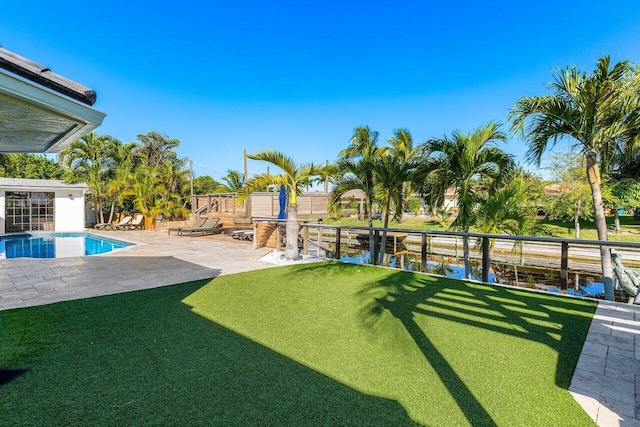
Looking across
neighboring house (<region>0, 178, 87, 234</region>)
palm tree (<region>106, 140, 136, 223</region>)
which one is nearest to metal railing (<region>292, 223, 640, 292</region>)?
palm tree (<region>106, 140, 136, 223</region>)

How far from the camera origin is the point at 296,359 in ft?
9.57

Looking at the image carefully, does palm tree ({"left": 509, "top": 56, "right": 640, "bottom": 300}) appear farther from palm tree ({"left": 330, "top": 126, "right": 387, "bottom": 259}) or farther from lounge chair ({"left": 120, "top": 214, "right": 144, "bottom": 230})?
lounge chair ({"left": 120, "top": 214, "right": 144, "bottom": 230})

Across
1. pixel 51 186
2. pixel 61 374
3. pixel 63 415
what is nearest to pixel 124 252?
pixel 61 374

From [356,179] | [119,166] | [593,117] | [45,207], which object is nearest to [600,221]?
[593,117]

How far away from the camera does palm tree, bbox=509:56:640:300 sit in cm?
579

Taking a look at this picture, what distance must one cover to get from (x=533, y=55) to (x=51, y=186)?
1065 inches

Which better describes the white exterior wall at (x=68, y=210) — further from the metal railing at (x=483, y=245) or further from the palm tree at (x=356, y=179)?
the palm tree at (x=356, y=179)

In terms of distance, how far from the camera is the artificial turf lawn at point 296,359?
7.06 feet

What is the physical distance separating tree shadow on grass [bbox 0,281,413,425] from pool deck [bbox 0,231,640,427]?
1481 millimetres

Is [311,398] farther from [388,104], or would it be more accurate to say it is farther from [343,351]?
[388,104]

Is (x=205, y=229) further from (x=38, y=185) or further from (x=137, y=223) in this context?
(x=38, y=185)

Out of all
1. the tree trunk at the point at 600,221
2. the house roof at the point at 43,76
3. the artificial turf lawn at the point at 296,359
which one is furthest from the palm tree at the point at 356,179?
the house roof at the point at 43,76

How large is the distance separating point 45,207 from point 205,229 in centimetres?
1183

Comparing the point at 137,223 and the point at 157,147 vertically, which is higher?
the point at 157,147
